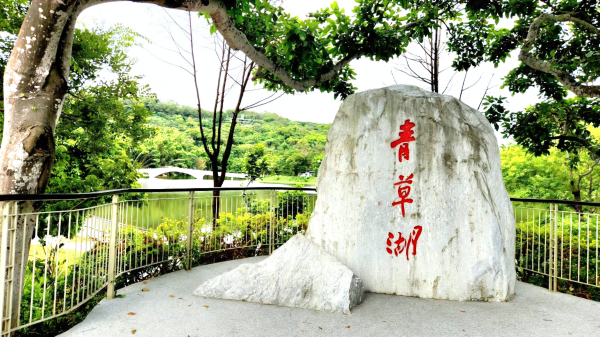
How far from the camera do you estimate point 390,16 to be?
499cm

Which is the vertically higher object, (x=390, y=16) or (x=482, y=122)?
(x=390, y=16)

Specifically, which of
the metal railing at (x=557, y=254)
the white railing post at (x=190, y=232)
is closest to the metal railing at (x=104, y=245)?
the white railing post at (x=190, y=232)

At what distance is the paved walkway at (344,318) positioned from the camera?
8.45ft

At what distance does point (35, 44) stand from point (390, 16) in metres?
4.53

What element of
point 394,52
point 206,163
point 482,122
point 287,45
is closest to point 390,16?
point 394,52

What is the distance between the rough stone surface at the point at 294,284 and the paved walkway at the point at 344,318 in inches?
3.8

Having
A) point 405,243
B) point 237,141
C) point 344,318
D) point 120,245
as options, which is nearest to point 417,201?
point 405,243

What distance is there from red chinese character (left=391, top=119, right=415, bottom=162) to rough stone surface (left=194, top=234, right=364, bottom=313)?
1.45 m

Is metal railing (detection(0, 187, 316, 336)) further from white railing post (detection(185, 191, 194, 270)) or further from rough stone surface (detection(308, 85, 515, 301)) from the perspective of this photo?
rough stone surface (detection(308, 85, 515, 301))

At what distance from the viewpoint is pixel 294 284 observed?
126 inches

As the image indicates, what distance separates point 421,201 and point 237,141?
1993 cm

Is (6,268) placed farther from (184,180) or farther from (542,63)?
(184,180)

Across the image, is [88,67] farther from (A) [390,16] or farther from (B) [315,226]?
(A) [390,16]

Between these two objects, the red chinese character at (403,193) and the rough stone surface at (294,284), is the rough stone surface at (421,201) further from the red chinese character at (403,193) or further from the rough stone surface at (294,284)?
the rough stone surface at (294,284)
